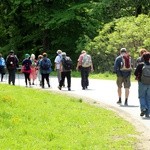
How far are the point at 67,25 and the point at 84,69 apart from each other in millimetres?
22737

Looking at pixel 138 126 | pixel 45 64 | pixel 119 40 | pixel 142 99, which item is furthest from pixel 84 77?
pixel 119 40

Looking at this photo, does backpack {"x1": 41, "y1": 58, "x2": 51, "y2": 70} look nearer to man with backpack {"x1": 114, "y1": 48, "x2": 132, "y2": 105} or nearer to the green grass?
man with backpack {"x1": 114, "y1": 48, "x2": 132, "y2": 105}

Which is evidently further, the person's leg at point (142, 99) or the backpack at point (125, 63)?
the backpack at point (125, 63)

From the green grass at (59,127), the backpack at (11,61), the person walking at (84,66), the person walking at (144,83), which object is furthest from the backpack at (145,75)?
the backpack at (11,61)

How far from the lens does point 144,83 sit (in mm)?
15383

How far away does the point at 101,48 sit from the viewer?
38.1 metres

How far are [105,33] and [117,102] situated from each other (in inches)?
833

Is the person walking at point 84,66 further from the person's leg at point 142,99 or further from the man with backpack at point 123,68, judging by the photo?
the person's leg at point 142,99

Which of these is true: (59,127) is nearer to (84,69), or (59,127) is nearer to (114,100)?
(114,100)

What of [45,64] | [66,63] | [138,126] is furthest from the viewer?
[45,64]

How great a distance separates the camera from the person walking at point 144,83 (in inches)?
599

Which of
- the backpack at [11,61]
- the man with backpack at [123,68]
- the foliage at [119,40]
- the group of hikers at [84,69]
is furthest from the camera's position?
the foliage at [119,40]

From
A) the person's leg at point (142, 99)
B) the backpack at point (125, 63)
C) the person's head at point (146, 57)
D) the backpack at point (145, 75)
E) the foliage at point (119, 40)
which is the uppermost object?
the foliage at point (119, 40)

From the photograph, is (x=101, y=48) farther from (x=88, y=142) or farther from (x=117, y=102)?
(x=88, y=142)
